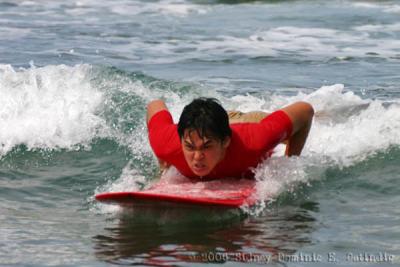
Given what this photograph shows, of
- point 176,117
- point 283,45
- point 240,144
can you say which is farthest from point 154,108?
point 283,45

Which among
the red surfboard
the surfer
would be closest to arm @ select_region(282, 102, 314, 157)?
the surfer

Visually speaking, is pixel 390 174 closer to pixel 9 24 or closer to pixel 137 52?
pixel 137 52

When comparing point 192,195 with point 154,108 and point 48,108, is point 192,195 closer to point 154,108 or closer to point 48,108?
point 154,108

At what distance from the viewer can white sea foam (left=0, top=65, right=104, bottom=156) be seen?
877 cm

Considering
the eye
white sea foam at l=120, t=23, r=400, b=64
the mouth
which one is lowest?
the mouth

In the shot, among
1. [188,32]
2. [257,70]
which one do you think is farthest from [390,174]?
[188,32]

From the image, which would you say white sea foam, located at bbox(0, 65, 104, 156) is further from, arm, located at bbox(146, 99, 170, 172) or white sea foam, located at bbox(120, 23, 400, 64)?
white sea foam, located at bbox(120, 23, 400, 64)

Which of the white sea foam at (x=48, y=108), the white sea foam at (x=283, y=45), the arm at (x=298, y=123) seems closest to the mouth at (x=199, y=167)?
the arm at (x=298, y=123)

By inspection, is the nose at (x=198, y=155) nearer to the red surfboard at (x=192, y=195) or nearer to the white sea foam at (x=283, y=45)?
the red surfboard at (x=192, y=195)

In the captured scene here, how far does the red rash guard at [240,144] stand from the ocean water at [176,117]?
193 mm

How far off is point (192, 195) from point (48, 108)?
3.39m

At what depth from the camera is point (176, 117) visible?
9.35 meters

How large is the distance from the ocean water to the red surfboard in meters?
0.11

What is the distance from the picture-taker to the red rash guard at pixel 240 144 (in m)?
6.53
